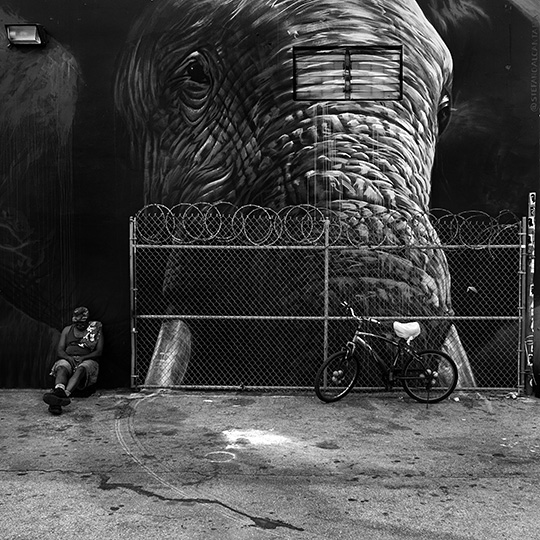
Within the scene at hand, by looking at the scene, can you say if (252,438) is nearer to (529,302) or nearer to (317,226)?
(317,226)

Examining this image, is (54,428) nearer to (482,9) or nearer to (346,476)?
(346,476)

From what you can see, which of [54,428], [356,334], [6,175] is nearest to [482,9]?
[356,334]

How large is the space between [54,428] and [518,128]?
676 cm

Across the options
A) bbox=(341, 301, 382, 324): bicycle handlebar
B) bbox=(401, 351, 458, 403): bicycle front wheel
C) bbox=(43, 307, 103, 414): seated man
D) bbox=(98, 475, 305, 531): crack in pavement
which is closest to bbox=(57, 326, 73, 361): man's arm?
bbox=(43, 307, 103, 414): seated man

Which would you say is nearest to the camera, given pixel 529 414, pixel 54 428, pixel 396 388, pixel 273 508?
pixel 273 508

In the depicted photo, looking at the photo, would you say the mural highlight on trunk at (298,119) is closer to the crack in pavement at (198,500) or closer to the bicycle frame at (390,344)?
the bicycle frame at (390,344)

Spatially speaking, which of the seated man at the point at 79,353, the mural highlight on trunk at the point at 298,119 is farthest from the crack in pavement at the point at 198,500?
the mural highlight on trunk at the point at 298,119

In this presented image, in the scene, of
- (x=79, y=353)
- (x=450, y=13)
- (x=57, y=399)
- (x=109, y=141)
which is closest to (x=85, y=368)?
(x=79, y=353)

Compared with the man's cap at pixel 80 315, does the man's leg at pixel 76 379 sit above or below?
below

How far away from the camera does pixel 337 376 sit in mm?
7203

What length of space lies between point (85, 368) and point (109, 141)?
118 inches

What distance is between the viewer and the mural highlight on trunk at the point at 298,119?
305 inches

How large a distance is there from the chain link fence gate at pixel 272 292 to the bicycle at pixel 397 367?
479mm

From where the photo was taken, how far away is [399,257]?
7.80 m
